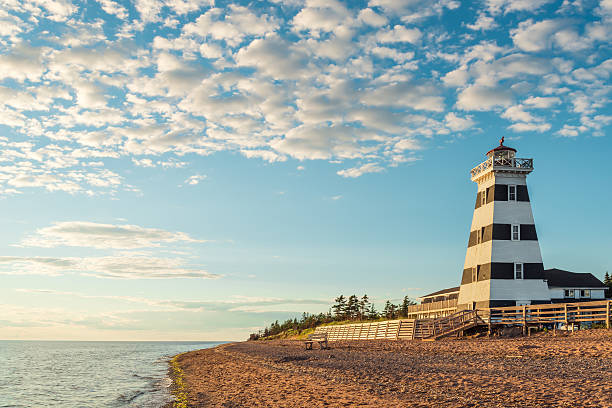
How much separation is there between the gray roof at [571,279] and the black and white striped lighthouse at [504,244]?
27.8 ft

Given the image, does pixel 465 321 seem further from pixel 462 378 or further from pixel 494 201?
pixel 462 378

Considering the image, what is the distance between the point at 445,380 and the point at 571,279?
39.6 m

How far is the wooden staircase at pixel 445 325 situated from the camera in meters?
37.7

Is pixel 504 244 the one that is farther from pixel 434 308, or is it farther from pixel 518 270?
pixel 434 308

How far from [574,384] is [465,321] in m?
25.6

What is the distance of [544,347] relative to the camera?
24266 mm

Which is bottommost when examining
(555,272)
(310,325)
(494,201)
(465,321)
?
(310,325)

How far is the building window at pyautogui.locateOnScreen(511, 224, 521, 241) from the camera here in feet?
136

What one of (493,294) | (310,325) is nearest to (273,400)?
(493,294)

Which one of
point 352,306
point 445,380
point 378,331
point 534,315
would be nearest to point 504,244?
point 534,315

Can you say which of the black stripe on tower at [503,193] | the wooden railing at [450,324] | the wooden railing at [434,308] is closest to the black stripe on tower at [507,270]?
the wooden railing at [450,324]

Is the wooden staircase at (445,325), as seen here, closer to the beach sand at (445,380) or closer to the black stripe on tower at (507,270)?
the black stripe on tower at (507,270)

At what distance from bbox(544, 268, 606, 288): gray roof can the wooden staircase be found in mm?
13707

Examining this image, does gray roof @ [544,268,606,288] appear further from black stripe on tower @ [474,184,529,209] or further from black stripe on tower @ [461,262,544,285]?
black stripe on tower @ [474,184,529,209]
